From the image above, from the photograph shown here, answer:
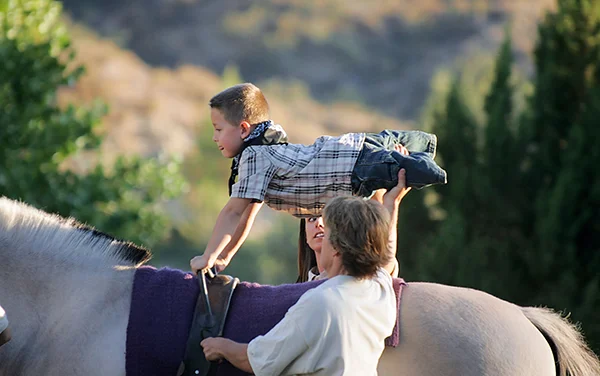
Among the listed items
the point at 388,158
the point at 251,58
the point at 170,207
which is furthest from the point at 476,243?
the point at 251,58

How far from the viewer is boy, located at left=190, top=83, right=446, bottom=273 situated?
11.1 ft

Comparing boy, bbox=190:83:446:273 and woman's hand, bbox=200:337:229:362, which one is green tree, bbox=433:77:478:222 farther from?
woman's hand, bbox=200:337:229:362

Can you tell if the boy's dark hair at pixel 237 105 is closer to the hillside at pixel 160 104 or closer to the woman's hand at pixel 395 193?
the woman's hand at pixel 395 193

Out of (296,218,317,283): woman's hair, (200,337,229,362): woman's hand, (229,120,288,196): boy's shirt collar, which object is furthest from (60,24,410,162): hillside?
(200,337,229,362): woman's hand

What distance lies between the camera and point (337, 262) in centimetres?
281

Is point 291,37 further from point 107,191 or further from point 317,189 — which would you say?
point 317,189

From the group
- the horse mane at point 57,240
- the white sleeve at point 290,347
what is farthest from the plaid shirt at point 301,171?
the white sleeve at point 290,347

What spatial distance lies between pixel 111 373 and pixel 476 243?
22.0ft

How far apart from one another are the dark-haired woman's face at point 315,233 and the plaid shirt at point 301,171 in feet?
1.09

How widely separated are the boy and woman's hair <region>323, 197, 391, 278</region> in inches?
25.4

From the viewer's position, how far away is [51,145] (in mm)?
8508

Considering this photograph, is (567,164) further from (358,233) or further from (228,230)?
(358,233)

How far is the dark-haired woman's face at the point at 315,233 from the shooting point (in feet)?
12.7

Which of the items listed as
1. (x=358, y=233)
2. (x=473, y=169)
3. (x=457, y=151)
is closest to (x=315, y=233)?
(x=358, y=233)
